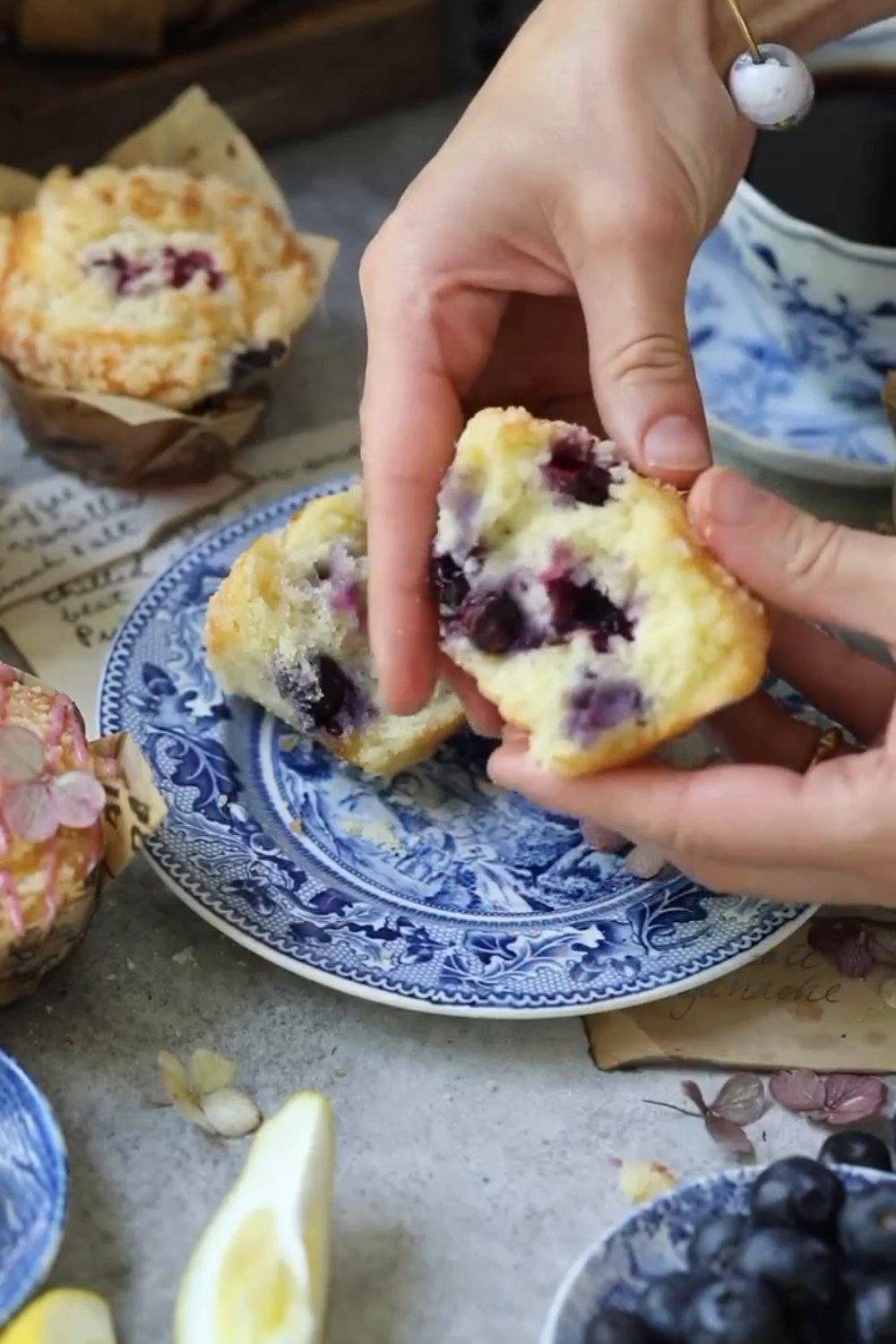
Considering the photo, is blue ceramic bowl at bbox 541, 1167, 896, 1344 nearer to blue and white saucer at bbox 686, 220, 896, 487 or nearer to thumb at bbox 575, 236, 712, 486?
thumb at bbox 575, 236, 712, 486

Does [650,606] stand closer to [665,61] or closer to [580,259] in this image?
[580,259]

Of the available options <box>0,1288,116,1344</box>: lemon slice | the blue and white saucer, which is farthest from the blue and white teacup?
<box>0,1288,116,1344</box>: lemon slice

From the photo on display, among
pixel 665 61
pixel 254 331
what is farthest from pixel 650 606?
pixel 254 331

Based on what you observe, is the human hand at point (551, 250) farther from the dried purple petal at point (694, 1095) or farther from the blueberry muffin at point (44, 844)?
the dried purple petal at point (694, 1095)

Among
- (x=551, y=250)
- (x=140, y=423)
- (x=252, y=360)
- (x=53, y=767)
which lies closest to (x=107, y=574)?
(x=140, y=423)

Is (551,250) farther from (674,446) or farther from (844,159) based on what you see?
(844,159)

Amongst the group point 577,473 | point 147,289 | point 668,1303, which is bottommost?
point 668,1303

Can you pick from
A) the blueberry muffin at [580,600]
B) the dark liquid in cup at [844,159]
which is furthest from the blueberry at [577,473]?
the dark liquid in cup at [844,159]
